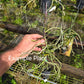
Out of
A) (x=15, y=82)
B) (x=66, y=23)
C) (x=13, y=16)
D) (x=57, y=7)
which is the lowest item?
(x=15, y=82)

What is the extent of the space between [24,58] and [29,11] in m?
1.68

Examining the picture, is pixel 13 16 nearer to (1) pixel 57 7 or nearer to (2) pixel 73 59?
(1) pixel 57 7

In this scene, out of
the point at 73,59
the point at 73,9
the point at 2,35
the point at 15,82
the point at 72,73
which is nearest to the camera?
the point at 72,73

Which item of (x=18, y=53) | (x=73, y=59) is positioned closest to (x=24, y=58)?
(x=18, y=53)

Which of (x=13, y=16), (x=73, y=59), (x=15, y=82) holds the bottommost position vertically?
(x=15, y=82)

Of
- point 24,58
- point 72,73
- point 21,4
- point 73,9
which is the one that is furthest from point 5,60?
point 73,9

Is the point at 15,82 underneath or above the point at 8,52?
underneath

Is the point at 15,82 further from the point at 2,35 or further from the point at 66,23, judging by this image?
the point at 66,23

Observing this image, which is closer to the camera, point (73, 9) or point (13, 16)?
point (13, 16)

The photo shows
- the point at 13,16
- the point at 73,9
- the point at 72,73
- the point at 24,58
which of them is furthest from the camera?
the point at 73,9

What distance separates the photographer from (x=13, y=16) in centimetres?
261

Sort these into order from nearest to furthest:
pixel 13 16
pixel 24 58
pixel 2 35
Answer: pixel 24 58 → pixel 2 35 → pixel 13 16

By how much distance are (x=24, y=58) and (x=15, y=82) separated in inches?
22.9

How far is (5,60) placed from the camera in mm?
1174
